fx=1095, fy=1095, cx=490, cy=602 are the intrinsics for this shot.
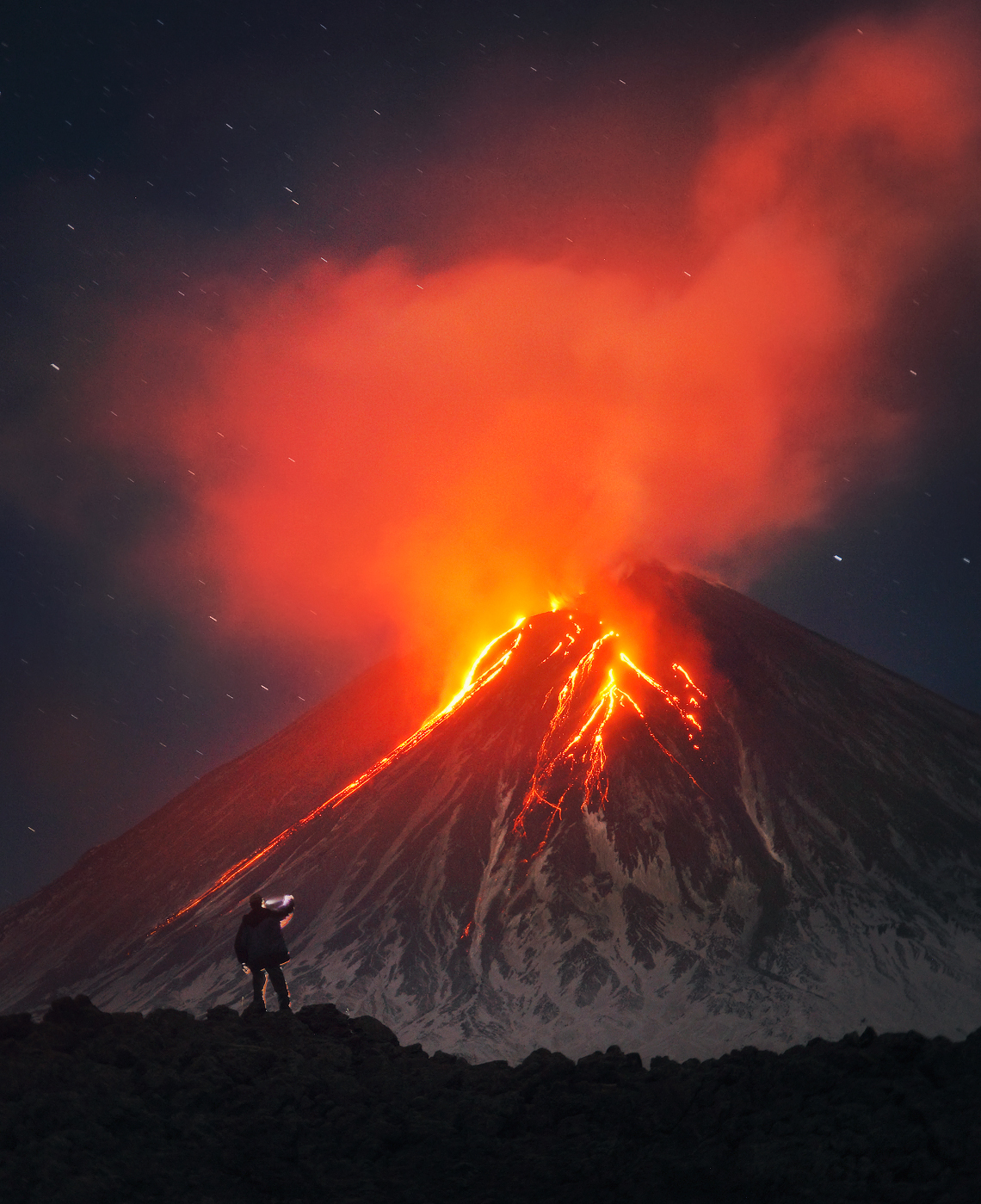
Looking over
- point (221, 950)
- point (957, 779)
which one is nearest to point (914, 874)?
point (957, 779)

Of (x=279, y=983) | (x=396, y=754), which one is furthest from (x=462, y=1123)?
(x=396, y=754)

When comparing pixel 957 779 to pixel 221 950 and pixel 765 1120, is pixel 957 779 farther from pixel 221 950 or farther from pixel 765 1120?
pixel 765 1120

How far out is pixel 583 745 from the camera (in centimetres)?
8094

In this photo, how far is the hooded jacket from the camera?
18.0m

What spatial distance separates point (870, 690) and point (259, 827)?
52764mm

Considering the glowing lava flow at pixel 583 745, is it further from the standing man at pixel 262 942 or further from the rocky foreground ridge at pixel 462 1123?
the rocky foreground ridge at pixel 462 1123

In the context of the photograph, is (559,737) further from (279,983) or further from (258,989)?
(258,989)

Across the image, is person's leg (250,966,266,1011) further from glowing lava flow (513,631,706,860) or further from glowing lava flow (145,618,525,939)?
glowing lava flow (145,618,525,939)

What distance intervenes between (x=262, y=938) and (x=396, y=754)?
234ft

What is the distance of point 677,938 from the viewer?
6284cm

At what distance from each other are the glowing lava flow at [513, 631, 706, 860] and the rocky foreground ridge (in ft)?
188

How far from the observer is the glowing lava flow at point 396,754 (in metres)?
77.7

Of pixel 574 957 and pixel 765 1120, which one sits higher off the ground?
pixel 574 957

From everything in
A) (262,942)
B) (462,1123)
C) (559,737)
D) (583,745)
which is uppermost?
(559,737)
